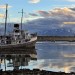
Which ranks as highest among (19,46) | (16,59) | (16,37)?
(16,59)

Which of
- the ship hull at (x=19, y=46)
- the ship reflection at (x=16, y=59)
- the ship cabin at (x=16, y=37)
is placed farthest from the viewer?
the ship cabin at (x=16, y=37)

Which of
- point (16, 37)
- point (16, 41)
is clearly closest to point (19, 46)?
point (16, 41)

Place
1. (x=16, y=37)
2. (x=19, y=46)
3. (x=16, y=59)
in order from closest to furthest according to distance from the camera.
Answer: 1. (x=16, y=59)
2. (x=19, y=46)
3. (x=16, y=37)

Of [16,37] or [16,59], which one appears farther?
[16,37]

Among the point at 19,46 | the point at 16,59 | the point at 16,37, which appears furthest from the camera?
the point at 16,37

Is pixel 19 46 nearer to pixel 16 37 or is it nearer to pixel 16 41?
pixel 16 41

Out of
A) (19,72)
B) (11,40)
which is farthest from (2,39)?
(19,72)

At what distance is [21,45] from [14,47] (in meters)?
6.79

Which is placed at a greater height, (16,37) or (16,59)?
(16,59)

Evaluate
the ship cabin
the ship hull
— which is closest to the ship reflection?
the ship hull

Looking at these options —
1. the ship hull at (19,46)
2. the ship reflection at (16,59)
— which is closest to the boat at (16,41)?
the ship hull at (19,46)

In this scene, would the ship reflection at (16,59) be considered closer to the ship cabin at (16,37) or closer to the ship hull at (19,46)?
the ship hull at (19,46)

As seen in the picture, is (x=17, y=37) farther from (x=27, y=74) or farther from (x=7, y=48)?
(x=27, y=74)

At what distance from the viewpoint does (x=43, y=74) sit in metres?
45.4
